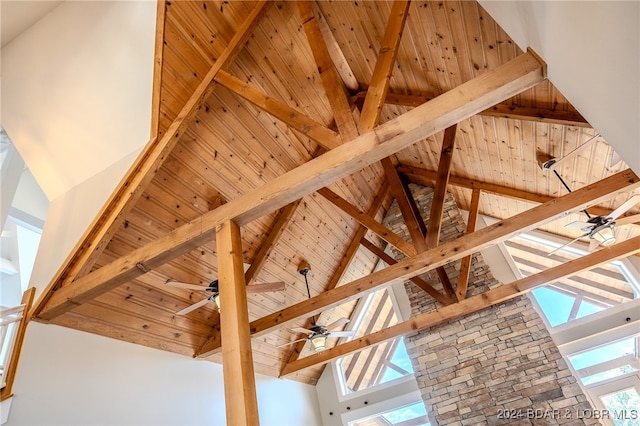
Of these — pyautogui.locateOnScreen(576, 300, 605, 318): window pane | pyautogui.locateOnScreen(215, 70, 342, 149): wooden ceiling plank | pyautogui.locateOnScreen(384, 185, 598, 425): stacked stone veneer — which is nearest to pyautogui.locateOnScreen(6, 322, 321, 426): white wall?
pyautogui.locateOnScreen(384, 185, 598, 425): stacked stone veneer

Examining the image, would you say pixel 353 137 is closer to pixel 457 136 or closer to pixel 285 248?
pixel 457 136

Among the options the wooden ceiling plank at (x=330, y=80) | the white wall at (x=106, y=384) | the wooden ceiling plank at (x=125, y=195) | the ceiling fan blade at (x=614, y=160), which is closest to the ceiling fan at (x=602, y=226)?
the ceiling fan blade at (x=614, y=160)

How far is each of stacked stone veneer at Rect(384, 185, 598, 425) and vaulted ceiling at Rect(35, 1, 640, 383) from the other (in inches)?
22.6

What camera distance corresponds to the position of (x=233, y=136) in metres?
4.66

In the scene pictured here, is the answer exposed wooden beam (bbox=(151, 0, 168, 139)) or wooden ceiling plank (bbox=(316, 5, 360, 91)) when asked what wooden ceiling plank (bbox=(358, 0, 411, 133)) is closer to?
wooden ceiling plank (bbox=(316, 5, 360, 91))

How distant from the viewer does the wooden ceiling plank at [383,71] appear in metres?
2.73

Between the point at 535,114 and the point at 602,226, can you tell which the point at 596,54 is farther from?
the point at 602,226

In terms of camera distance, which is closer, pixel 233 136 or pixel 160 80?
pixel 160 80

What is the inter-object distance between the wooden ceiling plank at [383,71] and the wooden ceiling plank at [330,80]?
10 centimetres

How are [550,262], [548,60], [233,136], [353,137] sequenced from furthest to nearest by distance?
[550,262]
[233,136]
[353,137]
[548,60]

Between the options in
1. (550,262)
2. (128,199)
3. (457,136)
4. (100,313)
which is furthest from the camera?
(550,262)

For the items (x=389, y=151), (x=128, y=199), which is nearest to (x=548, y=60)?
(x=389, y=151)

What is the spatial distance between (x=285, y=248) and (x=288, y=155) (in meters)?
1.41

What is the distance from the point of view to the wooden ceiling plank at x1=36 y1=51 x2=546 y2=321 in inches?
92.0
